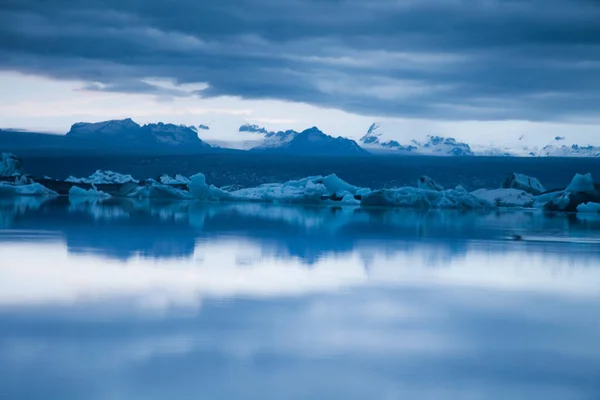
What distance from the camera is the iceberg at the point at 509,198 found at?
945 inches

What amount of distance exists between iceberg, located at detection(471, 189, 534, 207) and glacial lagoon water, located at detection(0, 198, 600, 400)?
14724 mm

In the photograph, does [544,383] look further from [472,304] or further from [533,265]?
[533,265]

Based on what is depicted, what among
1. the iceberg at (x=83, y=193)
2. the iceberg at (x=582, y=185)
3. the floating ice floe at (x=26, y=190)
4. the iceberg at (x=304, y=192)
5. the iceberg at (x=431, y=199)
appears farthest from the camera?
the iceberg at (x=83, y=193)

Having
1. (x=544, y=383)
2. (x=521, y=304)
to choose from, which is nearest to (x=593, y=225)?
(x=521, y=304)

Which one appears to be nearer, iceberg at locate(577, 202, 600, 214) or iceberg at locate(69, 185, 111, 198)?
iceberg at locate(577, 202, 600, 214)

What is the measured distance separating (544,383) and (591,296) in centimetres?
274

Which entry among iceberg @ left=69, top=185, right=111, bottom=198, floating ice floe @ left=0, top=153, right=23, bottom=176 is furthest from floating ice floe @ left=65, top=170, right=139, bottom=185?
iceberg @ left=69, top=185, right=111, bottom=198

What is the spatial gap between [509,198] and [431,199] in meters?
2.88

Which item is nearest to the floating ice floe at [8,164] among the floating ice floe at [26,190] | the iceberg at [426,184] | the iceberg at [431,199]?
the floating ice floe at [26,190]

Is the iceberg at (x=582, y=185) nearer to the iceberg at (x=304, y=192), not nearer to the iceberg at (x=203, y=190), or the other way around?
the iceberg at (x=304, y=192)

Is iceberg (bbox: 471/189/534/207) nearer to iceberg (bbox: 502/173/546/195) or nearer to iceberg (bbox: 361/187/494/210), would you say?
iceberg (bbox: 502/173/546/195)

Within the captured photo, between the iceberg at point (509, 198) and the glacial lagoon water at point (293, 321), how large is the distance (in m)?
14.7

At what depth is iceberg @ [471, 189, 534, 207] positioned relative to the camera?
24016 millimetres

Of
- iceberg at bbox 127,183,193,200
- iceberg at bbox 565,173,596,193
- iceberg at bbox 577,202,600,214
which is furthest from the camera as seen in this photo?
iceberg at bbox 127,183,193,200
